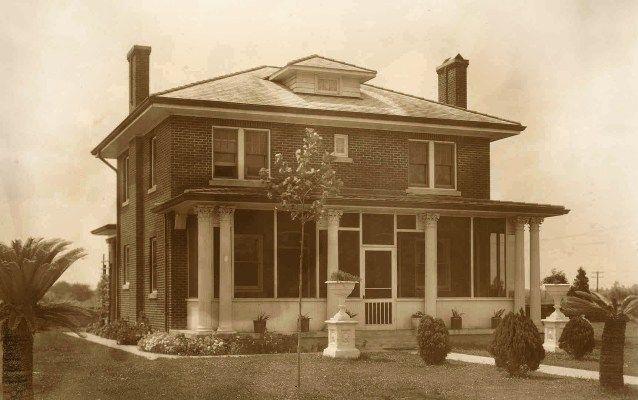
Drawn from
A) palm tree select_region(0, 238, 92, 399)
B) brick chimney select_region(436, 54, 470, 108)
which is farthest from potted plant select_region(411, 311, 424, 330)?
palm tree select_region(0, 238, 92, 399)

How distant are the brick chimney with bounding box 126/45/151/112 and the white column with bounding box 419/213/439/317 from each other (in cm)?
996

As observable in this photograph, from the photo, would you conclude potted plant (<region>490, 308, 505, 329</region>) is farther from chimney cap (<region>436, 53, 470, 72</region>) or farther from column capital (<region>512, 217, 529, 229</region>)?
chimney cap (<region>436, 53, 470, 72</region>)

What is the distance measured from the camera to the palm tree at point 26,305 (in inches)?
525

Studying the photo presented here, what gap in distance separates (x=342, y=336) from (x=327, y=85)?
9158mm

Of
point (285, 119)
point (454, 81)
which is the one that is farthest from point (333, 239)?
point (454, 81)

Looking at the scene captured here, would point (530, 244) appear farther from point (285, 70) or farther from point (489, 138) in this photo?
Answer: point (285, 70)

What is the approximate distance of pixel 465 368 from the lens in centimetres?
1894

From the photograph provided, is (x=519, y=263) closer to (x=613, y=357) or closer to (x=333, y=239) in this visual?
(x=333, y=239)

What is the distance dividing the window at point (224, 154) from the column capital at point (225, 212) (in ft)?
7.72

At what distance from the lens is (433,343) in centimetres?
1964

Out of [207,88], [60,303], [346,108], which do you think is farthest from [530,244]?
[60,303]

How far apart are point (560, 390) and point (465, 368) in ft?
11.6

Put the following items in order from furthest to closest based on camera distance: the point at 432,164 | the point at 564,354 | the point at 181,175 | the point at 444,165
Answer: the point at 444,165, the point at 432,164, the point at 181,175, the point at 564,354

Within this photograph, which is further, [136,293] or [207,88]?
[136,293]
